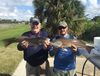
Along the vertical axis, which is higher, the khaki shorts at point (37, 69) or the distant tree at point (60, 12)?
the khaki shorts at point (37, 69)

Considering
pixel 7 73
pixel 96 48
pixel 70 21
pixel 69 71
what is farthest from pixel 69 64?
pixel 70 21

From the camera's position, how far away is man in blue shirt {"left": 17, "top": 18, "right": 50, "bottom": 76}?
262 inches

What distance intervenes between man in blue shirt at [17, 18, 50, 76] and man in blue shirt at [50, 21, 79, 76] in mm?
336

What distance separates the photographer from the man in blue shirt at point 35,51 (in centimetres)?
666

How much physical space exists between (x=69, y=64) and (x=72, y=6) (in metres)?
26.1

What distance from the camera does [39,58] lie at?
689 centimetres

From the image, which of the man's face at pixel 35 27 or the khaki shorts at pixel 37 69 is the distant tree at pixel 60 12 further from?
the man's face at pixel 35 27

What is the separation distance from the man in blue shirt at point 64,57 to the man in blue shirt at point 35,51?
13.2 inches

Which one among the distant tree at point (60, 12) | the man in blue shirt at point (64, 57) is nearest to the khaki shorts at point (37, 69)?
the man in blue shirt at point (64, 57)

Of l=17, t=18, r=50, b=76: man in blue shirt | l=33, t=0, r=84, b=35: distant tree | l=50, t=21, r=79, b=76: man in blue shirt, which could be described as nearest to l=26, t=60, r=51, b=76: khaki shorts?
l=17, t=18, r=50, b=76: man in blue shirt

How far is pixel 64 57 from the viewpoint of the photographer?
624 cm

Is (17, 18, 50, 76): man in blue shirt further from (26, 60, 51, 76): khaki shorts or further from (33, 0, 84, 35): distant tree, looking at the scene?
(33, 0, 84, 35): distant tree

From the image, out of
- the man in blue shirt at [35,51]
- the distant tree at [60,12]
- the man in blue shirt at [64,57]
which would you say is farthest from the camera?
the distant tree at [60,12]

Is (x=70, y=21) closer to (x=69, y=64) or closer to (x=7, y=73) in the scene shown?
(x=7, y=73)
